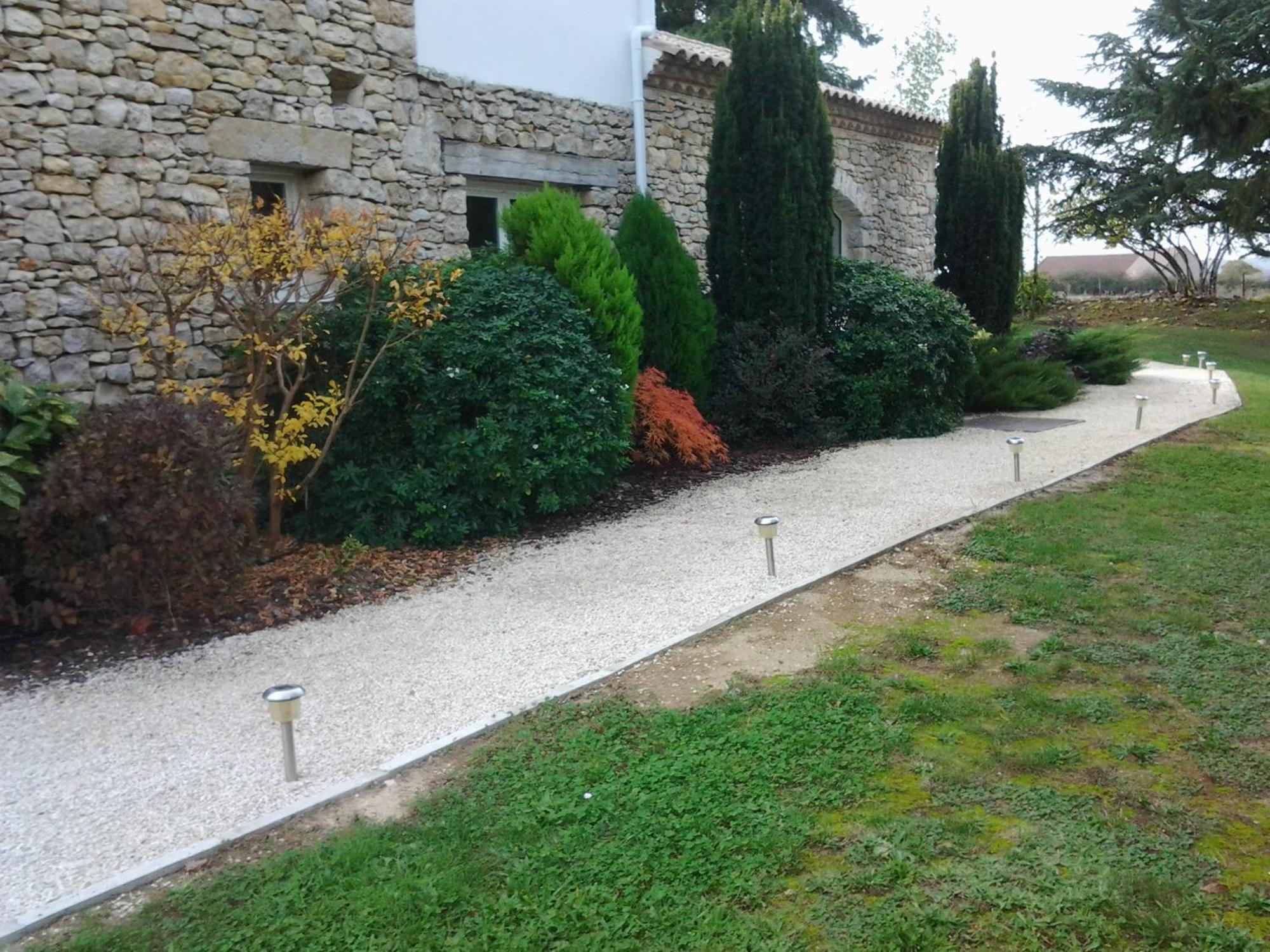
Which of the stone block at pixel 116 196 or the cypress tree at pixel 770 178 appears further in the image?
the cypress tree at pixel 770 178

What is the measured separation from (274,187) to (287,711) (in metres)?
5.63

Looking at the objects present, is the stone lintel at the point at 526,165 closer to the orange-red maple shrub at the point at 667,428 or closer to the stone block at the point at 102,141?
the orange-red maple shrub at the point at 667,428

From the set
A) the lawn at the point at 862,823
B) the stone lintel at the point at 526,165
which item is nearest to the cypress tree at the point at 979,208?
the stone lintel at the point at 526,165

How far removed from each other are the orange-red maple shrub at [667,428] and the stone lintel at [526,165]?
230cm

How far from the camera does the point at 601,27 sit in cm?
1052

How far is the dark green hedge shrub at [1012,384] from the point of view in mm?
12883

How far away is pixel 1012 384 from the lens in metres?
13.0

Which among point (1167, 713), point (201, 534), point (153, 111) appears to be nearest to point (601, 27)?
point (153, 111)

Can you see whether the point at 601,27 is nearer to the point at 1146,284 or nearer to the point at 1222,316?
the point at 1222,316

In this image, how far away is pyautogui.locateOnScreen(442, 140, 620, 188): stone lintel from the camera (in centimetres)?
922

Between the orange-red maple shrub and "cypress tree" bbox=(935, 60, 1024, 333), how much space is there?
698 centimetres

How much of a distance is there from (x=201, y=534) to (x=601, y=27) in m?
7.26

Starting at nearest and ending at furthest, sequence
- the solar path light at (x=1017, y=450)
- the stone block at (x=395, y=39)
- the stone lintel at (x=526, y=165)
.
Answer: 1. the solar path light at (x=1017, y=450)
2. the stone block at (x=395, y=39)
3. the stone lintel at (x=526, y=165)

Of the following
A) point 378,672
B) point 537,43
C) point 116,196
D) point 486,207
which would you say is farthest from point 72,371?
point 537,43
